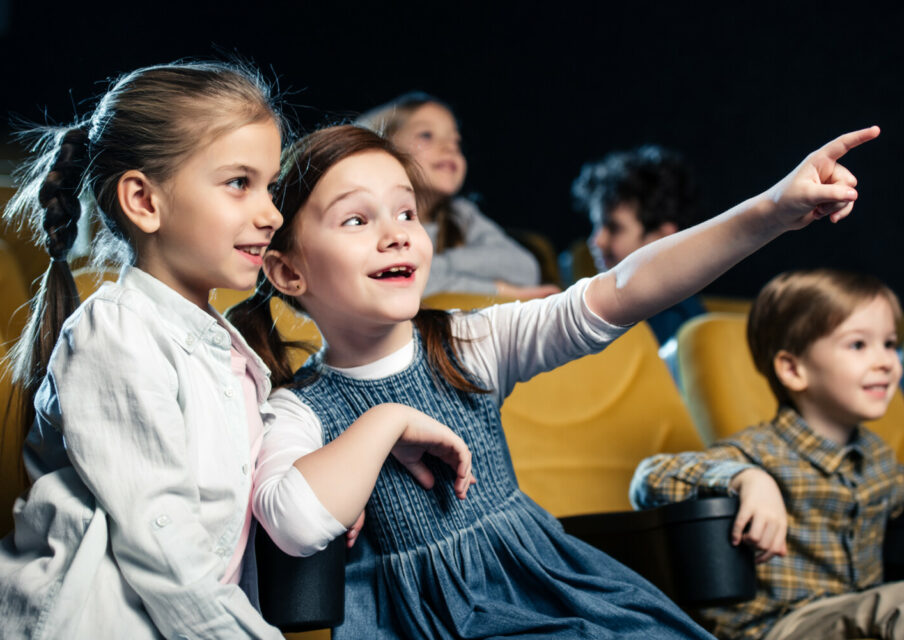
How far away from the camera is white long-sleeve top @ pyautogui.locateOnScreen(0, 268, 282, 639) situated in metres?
0.80

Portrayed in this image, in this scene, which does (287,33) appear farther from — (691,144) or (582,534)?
(582,534)

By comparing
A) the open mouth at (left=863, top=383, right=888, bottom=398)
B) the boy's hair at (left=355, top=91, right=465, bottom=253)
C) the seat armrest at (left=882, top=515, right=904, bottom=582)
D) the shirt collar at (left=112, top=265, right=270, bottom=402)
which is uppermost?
the boy's hair at (left=355, top=91, right=465, bottom=253)

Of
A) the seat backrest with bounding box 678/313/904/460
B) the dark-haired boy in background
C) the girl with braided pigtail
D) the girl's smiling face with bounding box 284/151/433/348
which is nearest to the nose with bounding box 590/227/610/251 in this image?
the dark-haired boy in background

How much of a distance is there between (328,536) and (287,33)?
243 cm

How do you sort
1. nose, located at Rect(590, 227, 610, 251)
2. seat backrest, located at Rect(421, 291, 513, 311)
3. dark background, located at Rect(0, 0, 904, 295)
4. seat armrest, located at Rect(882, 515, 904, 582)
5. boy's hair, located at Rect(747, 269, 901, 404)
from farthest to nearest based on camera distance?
dark background, located at Rect(0, 0, 904, 295) → nose, located at Rect(590, 227, 610, 251) → seat backrest, located at Rect(421, 291, 513, 311) → boy's hair, located at Rect(747, 269, 901, 404) → seat armrest, located at Rect(882, 515, 904, 582)

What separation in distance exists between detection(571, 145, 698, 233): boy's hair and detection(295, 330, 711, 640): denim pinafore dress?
5.82ft

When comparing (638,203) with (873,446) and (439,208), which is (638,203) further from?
(873,446)

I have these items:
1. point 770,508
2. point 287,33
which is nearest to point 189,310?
point 770,508

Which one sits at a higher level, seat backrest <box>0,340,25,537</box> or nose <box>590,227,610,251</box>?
nose <box>590,227,610,251</box>

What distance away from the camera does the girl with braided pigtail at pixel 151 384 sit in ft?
2.63

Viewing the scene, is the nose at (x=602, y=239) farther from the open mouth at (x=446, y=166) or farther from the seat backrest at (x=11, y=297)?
the seat backrest at (x=11, y=297)

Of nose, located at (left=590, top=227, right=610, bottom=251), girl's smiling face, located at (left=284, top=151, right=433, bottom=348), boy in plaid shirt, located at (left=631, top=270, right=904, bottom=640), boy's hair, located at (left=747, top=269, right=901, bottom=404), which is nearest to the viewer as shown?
girl's smiling face, located at (left=284, top=151, right=433, bottom=348)

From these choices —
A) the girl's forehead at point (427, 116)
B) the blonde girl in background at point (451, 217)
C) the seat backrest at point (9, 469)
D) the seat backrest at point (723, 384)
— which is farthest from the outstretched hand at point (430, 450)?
the girl's forehead at point (427, 116)

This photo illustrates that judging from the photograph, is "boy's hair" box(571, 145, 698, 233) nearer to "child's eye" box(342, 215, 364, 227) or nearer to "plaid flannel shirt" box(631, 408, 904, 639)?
"plaid flannel shirt" box(631, 408, 904, 639)
